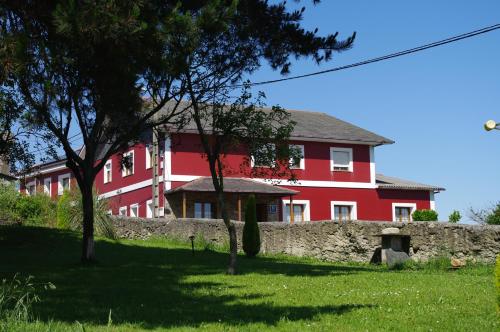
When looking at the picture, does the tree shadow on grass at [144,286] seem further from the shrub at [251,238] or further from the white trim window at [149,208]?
the white trim window at [149,208]

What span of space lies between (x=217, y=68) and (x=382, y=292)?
7192 millimetres

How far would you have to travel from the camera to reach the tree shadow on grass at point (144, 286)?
8.85 meters

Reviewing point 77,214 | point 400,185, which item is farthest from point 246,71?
point 400,185

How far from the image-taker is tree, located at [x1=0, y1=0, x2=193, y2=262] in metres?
12.1

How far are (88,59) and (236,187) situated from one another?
20422 mm

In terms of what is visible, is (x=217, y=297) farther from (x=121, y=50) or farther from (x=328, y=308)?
Result: (x=121, y=50)

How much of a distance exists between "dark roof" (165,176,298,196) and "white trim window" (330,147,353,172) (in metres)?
4.50

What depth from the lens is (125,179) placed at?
38.6 metres

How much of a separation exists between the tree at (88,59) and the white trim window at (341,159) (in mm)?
22546

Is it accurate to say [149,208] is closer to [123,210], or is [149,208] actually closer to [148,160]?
[148,160]

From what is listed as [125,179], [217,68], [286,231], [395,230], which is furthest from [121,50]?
[125,179]

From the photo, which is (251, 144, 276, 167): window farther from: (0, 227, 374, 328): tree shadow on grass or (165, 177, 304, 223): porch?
(165, 177, 304, 223): porch

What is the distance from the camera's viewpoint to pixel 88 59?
13570 millimetres

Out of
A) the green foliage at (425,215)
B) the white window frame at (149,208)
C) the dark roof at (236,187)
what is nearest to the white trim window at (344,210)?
the green foliage at (425,215)
